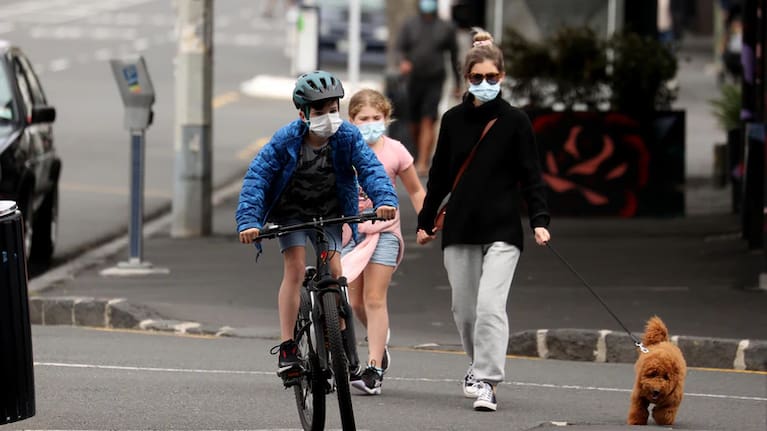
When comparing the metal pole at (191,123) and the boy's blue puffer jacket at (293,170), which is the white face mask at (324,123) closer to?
the boy's blue puffer jacket at (293,170)

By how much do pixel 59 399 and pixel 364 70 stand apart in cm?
3017

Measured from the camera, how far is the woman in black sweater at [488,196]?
8.69m

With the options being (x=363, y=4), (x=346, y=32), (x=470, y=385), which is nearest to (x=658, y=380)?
(x=470, y=385)

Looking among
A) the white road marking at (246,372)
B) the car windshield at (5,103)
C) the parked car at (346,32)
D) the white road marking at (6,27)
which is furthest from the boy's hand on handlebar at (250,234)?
the white road marking at (6,27)

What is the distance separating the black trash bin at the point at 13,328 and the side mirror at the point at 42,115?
22.4 feet

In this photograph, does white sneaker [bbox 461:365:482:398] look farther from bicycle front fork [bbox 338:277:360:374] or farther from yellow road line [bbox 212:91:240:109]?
yellow road line [bbox 212:91:240:109]

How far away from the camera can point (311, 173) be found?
Answer: 8070 millimetres

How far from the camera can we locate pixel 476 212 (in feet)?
28.6

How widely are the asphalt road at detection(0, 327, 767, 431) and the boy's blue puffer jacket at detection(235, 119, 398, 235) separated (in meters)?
1.03

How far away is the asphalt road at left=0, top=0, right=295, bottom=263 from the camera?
64.1 feet

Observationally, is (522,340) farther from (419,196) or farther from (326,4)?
(326,4)

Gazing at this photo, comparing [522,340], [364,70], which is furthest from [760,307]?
[364,70]

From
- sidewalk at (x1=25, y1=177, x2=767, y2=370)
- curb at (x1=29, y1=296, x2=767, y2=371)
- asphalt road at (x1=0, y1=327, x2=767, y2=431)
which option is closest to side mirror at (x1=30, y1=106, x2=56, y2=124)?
sidewalk at (x1=25, y1=177, x2=767, y2=370)

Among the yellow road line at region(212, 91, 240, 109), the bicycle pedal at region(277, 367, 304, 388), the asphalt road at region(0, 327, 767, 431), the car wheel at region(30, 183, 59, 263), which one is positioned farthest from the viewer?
the yellow road line at region(212, 91, 240, 109)
